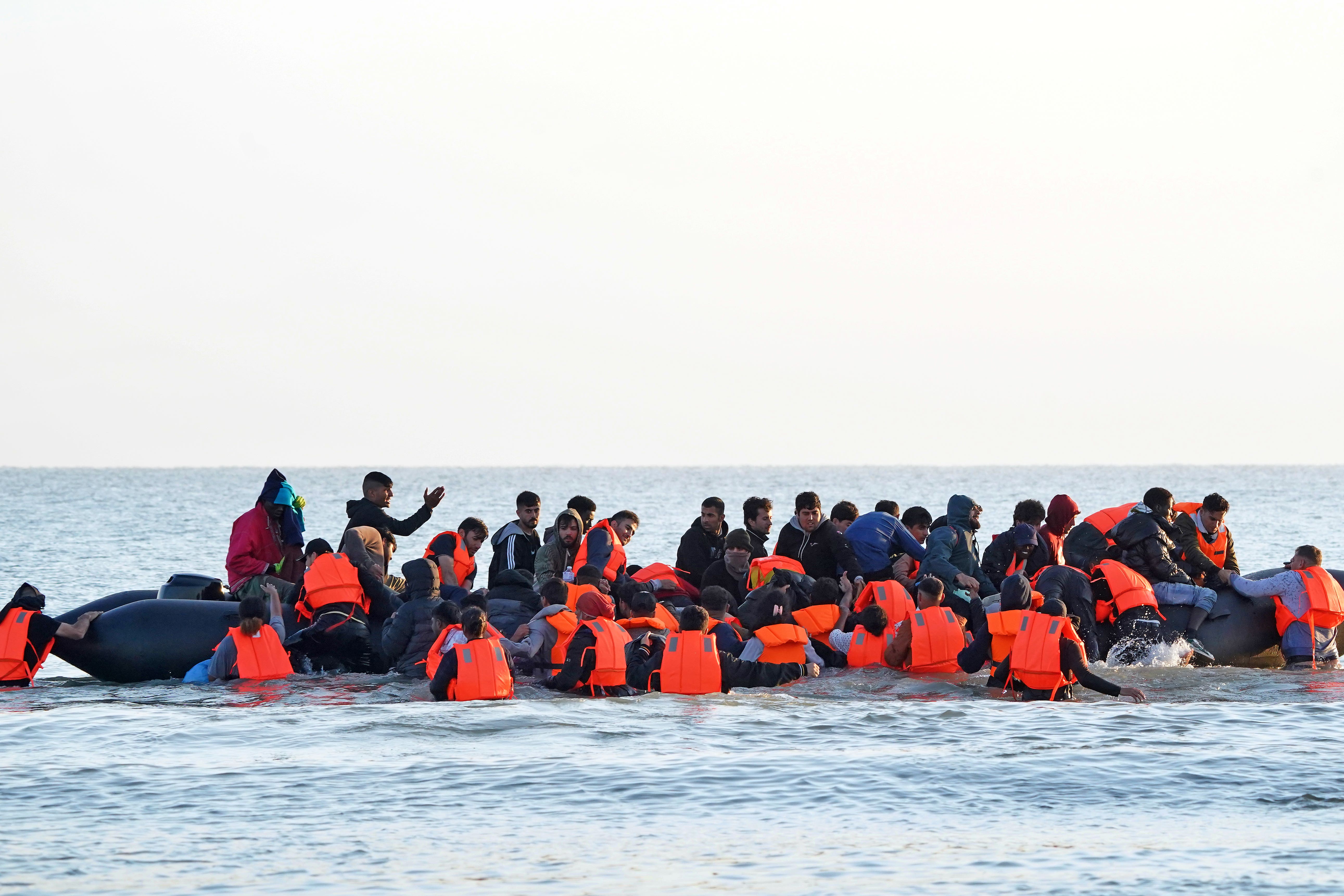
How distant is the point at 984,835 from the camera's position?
873cm

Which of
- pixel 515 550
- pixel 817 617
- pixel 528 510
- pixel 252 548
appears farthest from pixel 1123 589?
pixel 252 548

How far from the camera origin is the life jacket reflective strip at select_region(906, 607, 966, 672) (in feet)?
41.7

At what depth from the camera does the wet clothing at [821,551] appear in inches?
547

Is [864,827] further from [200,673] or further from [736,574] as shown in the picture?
[200,673]

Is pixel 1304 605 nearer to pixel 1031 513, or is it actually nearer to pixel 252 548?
pixel 1031 513

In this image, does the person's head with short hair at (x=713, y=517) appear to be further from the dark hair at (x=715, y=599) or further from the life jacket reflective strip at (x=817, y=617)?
the dark hair at (x=715, y=599)

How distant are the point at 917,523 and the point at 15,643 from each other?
8363 mm

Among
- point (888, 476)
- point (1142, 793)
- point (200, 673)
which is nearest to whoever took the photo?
point (1142, 793)

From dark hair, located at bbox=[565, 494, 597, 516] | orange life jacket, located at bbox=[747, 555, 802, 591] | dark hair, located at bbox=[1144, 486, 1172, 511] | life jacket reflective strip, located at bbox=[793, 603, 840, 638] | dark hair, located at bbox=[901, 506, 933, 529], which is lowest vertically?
life jacket reflective strip, located at bbox=[793, 603, 840, 638]

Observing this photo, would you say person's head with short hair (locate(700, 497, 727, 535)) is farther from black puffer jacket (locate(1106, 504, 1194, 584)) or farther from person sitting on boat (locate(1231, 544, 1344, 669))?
person sitting on boat (locate(1231, 544, 1344, 669))

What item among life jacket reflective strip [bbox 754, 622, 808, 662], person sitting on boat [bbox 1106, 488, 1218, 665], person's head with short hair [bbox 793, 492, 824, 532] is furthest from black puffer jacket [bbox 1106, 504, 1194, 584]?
life jacket reflective strip [bbox 754, 622, 808, 662]

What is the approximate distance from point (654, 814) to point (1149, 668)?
6462 millimetres

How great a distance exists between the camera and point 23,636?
13.1m

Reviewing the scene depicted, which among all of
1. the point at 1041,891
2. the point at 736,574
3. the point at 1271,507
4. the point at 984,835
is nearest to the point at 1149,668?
the point at 736,574
